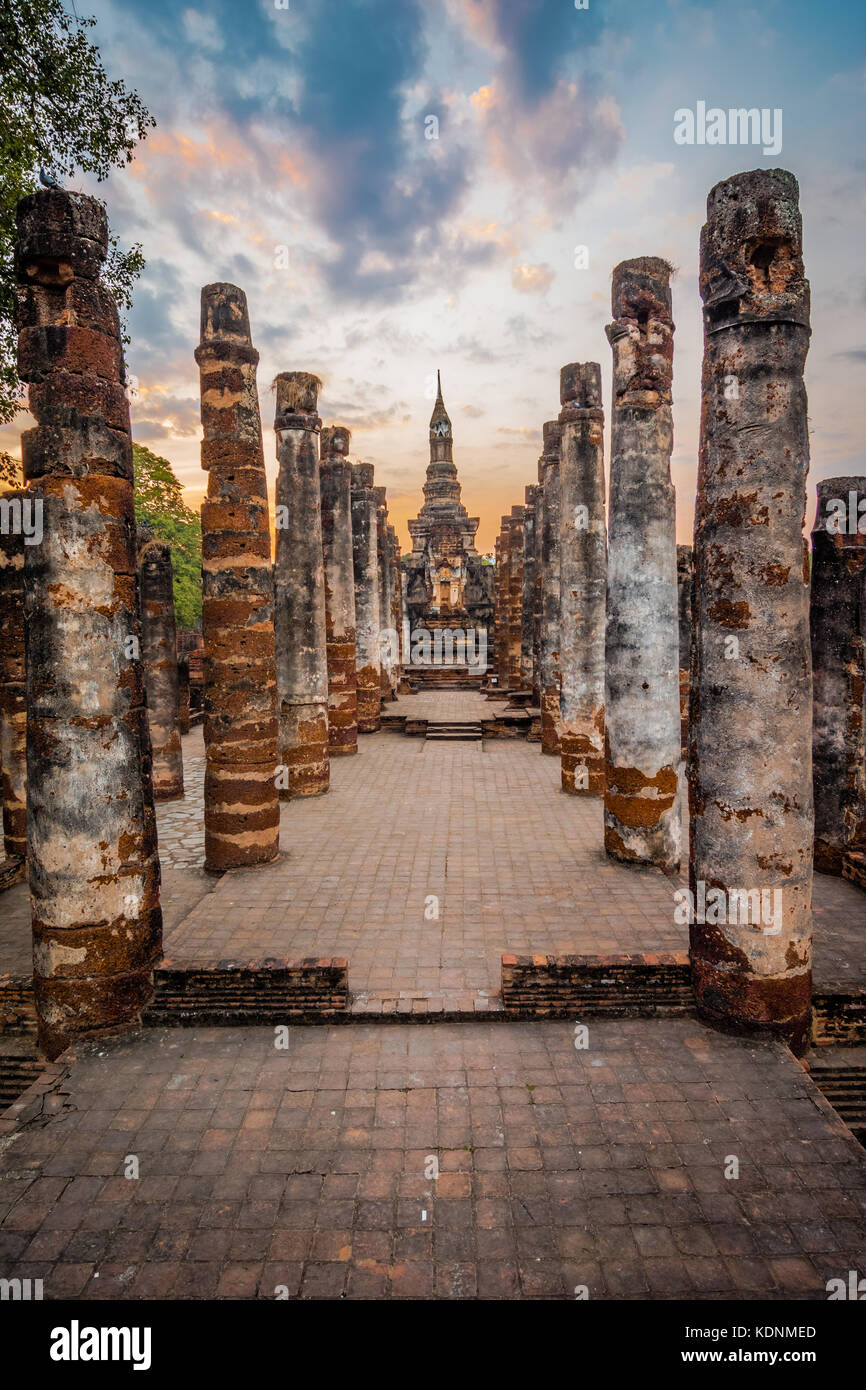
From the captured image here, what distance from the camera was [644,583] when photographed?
866 cm

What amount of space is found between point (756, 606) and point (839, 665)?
4445 millimetres

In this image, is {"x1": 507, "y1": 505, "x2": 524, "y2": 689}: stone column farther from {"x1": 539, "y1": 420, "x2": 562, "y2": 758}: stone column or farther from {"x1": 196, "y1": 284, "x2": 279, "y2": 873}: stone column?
{"x1": 196, "y1": 284, "x2": 279, "y2": 873}: stone column

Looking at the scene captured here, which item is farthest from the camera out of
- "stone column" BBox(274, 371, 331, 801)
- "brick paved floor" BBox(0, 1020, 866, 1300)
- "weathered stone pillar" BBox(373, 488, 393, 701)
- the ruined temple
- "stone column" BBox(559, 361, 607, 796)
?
the ruined temple

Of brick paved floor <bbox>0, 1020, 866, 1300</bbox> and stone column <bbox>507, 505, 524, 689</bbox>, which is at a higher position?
stone column <bbox>507, 505, 524, 689</bbox>

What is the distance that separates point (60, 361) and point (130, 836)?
11.7ft

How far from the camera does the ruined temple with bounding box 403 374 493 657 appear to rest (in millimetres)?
42094

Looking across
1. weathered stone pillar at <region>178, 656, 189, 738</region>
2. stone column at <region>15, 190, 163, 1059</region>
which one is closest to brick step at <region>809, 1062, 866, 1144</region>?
stone column at <region>15, 190, 163, 1059</region>

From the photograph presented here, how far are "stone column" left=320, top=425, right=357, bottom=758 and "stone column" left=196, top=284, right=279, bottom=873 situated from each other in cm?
669

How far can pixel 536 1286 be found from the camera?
3.43 meters

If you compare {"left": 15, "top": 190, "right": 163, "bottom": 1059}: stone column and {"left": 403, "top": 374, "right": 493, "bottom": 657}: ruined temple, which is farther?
{"left": 403, "top": 374, "right": 493, "bottom": 657}: ruined temple

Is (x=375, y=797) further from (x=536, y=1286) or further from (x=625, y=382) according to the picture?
(x=536, y=1286)

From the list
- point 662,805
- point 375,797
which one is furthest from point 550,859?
point 375,797

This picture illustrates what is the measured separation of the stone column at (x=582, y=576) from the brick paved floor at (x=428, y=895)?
0.88m

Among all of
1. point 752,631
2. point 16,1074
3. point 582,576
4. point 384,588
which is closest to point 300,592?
point 582,576
